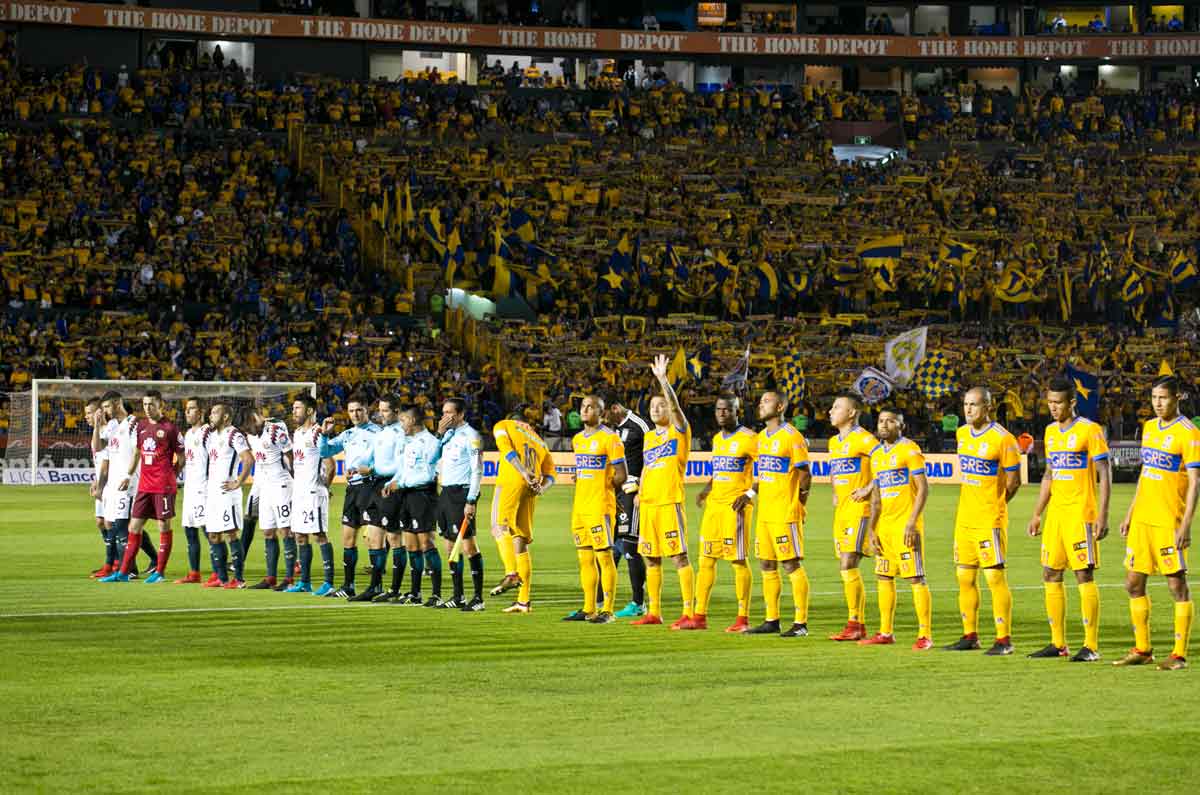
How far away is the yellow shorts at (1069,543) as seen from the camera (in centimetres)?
1288

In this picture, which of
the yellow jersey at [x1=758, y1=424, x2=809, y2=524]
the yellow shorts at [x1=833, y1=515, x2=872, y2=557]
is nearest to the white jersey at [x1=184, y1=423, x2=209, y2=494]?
the yellow jersey at [x1=758, y1=424, x2=809, y2=524]

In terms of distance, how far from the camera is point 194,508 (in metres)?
19.6

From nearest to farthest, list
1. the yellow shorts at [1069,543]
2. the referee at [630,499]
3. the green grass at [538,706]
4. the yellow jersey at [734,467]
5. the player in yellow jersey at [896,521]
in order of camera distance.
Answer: the green grass at [538,706] < the yellow shorts at [1069,543] < the player in yellow jersey at [896,521] < the yellow jersey at [734,467] < the referee at [630,499]

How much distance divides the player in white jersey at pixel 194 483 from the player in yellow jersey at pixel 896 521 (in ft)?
27.6

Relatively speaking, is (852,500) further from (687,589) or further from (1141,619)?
(1141,619)

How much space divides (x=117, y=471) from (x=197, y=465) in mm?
1717

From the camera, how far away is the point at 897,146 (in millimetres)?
64500

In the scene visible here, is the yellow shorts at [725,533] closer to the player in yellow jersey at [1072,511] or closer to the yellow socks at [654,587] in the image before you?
the yellow socks at [654,587]

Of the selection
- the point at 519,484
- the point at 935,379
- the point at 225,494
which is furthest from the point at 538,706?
the point at 935,379

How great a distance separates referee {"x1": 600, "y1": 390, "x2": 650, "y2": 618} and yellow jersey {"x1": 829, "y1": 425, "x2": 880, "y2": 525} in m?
2.24

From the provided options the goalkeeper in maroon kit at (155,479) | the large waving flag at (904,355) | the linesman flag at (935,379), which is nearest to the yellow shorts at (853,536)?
the goalkeeper in maroon kit at (155,479)

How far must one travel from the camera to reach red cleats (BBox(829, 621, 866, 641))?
14.4 metres

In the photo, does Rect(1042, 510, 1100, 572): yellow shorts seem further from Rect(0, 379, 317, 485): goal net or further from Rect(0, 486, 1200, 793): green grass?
Rect(0, 379, 317, 485): goal net

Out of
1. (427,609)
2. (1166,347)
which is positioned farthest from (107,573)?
(1166,347)
